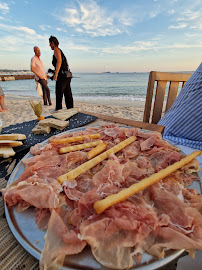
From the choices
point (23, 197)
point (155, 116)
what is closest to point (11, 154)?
point (23, 197)

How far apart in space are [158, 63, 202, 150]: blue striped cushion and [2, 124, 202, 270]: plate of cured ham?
39.9 inches

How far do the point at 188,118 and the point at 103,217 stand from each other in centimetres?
155

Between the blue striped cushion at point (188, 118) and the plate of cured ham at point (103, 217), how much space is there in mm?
1014

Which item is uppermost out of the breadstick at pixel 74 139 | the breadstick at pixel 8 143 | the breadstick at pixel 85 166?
the breadstick at pixel 74 139

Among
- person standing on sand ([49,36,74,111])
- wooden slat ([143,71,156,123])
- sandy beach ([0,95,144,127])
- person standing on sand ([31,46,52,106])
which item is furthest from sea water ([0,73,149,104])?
wooden slat ([143,71,156,123])

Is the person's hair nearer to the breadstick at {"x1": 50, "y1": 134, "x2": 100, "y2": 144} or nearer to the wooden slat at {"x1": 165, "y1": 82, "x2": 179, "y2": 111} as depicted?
the wooden slat at {"x1": 165, "y1": 82, "x2": 179, "y2": 111}

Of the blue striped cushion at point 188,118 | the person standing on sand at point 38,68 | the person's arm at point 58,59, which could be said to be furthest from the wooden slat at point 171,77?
the person standing on sand at point 38,68

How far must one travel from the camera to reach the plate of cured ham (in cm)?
44

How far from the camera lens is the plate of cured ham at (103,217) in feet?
1.45

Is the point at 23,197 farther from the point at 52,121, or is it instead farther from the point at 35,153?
the point at 52,121

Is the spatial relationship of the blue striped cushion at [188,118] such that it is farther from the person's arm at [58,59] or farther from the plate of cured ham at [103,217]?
the person's arm at [58,59]

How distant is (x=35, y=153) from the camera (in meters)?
0.98

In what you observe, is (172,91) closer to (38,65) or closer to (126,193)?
(126,193)

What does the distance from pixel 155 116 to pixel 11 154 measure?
2.02 meters
